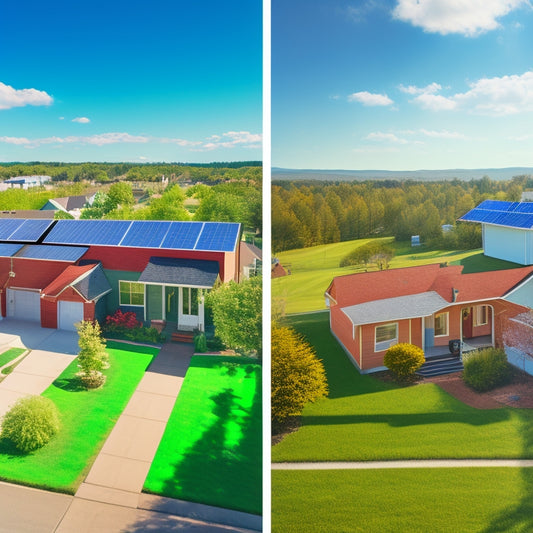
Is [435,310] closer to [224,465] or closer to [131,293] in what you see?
[224,465]

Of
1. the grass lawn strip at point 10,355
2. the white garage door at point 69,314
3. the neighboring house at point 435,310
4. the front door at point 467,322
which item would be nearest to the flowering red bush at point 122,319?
the white garage door at point 69,314

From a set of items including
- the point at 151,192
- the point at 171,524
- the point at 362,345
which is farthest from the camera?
the point at 151,192

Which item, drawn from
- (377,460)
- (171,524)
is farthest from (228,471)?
(377,460)

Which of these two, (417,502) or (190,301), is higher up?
(190,301)

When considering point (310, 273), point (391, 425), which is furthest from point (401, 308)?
point (391, 425)

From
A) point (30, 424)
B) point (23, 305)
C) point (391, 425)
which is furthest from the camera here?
point (23, 305)

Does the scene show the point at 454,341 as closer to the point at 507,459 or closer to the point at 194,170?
the point at 507,459

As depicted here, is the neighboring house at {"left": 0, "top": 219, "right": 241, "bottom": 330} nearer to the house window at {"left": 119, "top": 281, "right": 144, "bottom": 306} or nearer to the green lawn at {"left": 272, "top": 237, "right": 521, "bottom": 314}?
the house window at {"left": 119, "top": 281, "right": 144, "bottom": 306}
